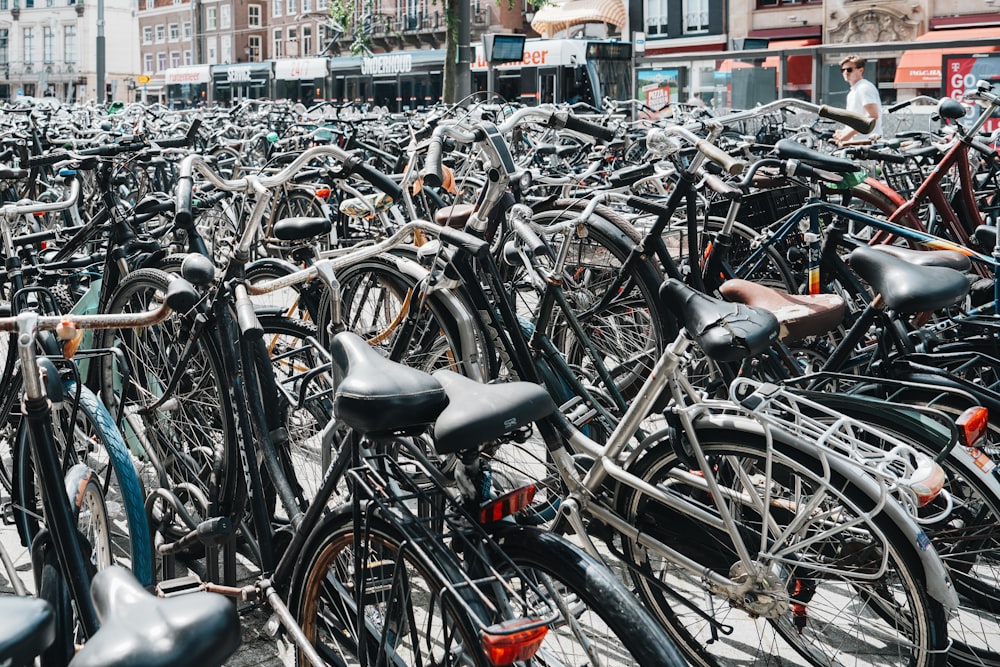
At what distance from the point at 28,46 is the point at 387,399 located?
95540 millimetres

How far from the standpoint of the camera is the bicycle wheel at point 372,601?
83.5 inches

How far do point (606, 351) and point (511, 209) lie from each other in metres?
0.79

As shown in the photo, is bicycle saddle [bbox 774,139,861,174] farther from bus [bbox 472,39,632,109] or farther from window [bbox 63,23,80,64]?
window [bbox 63,23,80,64]

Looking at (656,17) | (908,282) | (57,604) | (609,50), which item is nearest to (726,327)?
(908,282)

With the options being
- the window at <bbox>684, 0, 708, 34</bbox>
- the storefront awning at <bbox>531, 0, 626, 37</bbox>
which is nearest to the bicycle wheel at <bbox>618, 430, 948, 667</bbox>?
the window at <bbox>684, 0, 708, 34</bbox>

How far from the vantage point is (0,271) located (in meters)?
4.14

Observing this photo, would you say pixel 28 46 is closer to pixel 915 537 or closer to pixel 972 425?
pixel 972 425

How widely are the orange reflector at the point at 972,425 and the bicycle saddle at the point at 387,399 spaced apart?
1.40m

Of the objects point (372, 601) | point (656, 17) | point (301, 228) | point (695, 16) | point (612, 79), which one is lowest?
point (372, 601)

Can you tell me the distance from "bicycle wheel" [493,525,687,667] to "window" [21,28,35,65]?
309 feet

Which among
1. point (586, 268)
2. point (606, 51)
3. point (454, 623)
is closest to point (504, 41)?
point (606, 51)

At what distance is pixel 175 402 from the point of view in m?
3.37

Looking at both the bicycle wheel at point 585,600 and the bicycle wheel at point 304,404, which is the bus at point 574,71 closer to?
the bicycle wheel at point 304,404

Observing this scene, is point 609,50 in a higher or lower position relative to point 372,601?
higher
